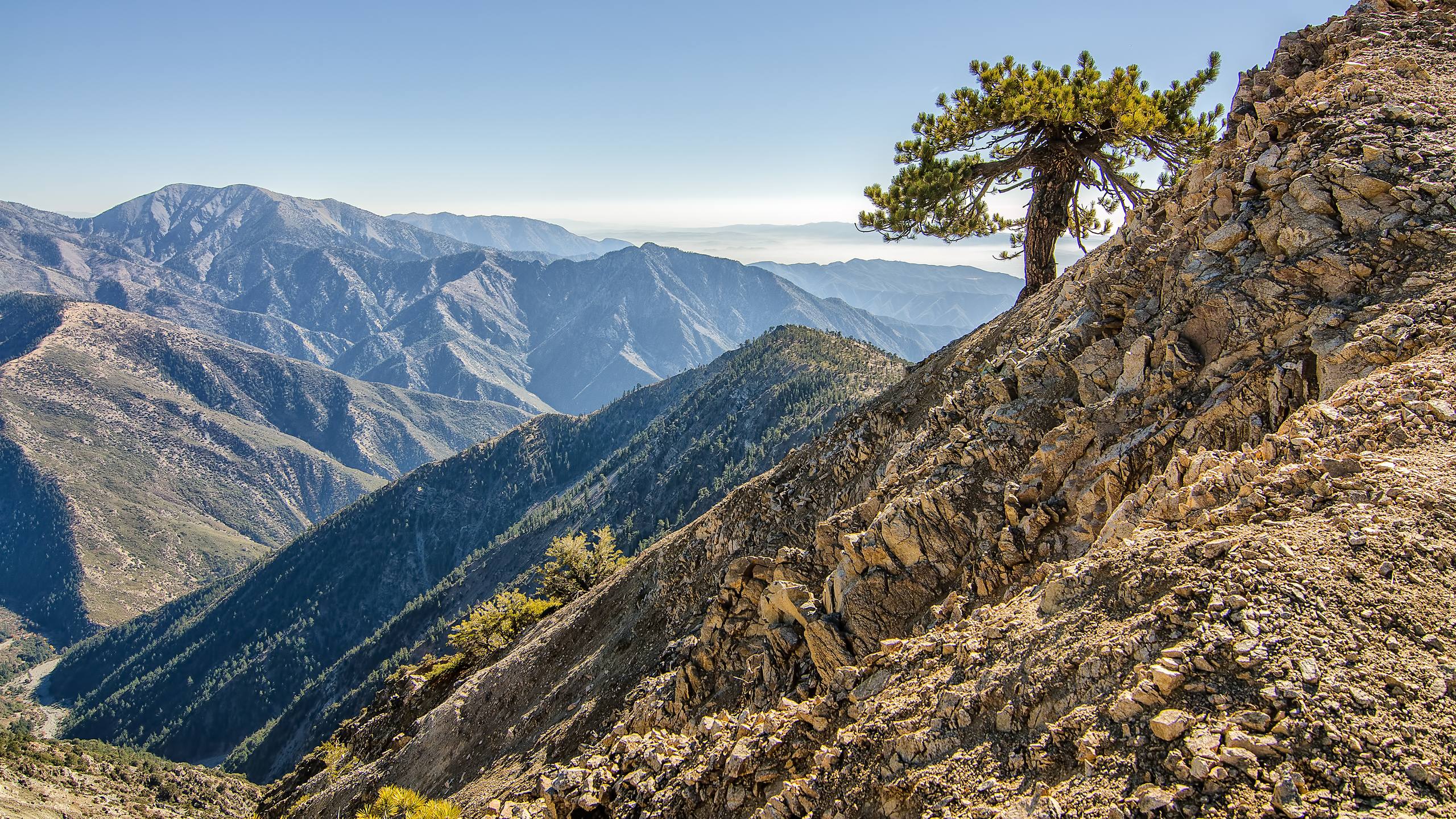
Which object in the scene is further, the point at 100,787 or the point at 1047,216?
the point at 100,787

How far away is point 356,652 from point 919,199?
20405cm

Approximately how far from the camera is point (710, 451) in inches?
6836

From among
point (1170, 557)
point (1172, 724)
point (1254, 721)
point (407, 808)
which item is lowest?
point (407, 808)

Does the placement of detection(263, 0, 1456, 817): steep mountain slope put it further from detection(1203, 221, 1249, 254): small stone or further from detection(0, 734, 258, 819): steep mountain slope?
detection(0, 734, 258, 819): steep mountain slope

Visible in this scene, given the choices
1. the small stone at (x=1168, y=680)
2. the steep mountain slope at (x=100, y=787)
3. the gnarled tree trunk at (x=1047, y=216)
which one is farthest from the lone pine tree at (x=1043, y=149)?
the steep mountain slope at (x=100, y=787)

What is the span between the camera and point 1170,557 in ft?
24.0

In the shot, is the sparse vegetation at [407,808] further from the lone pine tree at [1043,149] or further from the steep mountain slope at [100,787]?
the steep mountain slope at [100,787]

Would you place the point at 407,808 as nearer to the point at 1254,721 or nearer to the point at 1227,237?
the point at 1254,721

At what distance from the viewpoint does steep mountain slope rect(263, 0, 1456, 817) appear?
5715mm

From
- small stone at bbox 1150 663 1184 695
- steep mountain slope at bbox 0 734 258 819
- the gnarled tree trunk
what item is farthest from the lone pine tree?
steep mountain slope at bbox 0 734 258 819

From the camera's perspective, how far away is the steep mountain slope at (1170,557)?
225 inches

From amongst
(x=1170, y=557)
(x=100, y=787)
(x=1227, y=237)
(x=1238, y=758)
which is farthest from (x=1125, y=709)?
(x=100, y=787)

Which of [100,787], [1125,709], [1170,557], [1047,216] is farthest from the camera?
[100,787]

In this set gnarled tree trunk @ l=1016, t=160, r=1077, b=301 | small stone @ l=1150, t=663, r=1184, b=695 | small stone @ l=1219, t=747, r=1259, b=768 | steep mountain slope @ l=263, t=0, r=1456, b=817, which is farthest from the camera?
gnarled tree trunk @ l=1016, t=160, r=1077, b=301
